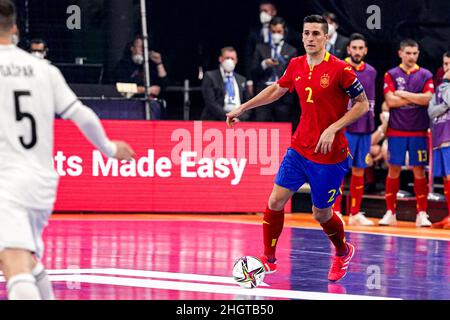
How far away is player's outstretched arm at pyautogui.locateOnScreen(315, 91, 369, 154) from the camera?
397 inches

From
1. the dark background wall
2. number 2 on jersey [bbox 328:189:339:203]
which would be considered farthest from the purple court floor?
the dark background wall

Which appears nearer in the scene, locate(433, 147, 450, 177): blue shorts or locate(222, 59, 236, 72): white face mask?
locate(433, 147, 450, 177): blue shorts

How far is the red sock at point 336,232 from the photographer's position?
1080 cm

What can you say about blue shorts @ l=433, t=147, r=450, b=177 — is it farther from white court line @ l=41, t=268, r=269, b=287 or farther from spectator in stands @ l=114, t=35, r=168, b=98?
white court line @ l=41, t=268, r=269, b=287

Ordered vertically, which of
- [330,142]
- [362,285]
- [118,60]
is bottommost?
[362,285]

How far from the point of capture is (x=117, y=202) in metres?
17.7

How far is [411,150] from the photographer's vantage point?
16.7 meters

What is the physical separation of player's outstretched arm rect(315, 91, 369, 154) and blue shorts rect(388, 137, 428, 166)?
6.47 meters

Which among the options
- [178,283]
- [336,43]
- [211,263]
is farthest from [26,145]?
[336,43]

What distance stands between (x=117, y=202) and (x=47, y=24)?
356 cm
